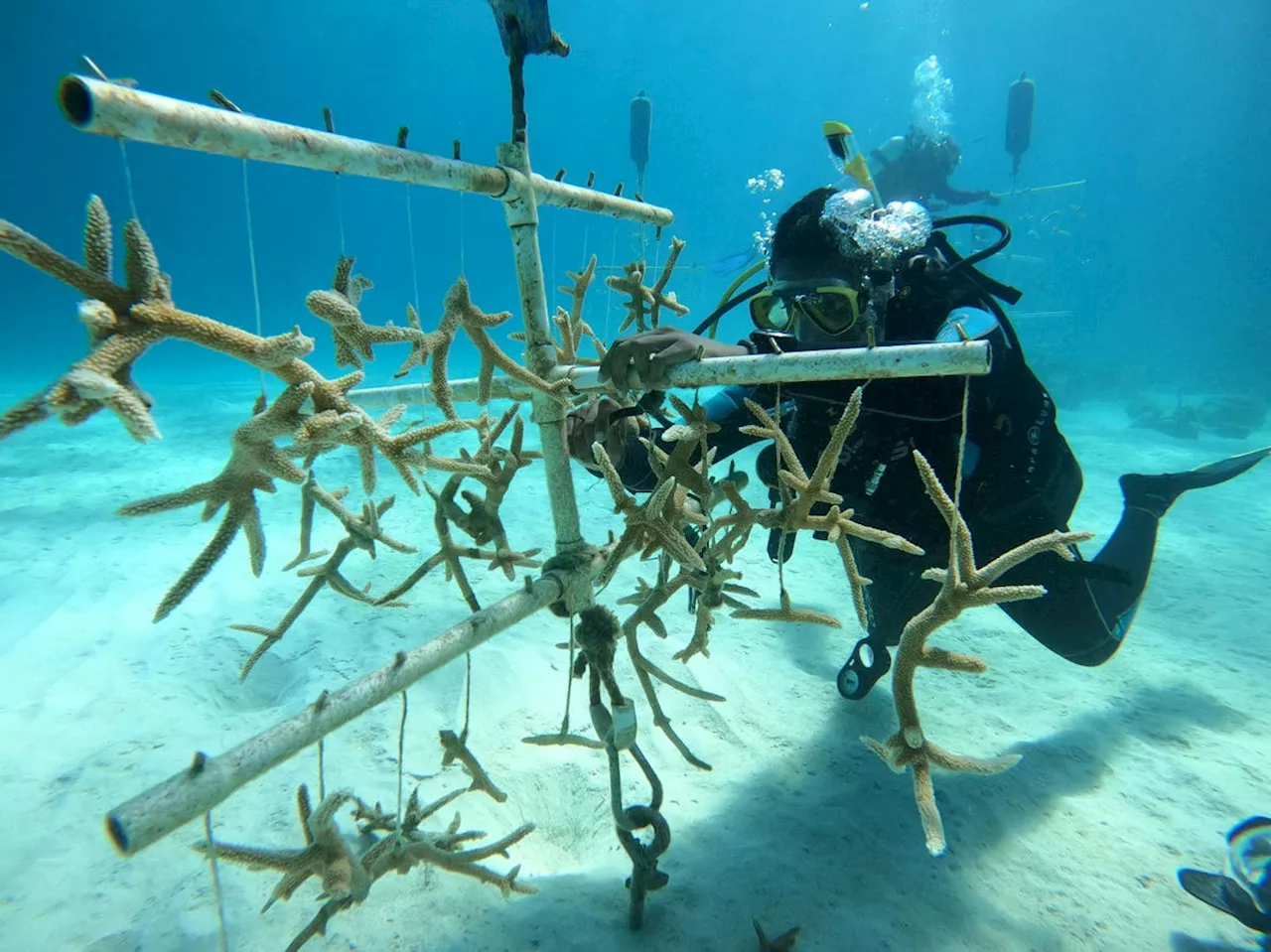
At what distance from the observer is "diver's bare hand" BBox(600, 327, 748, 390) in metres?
2.02

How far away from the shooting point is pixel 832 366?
1731mm

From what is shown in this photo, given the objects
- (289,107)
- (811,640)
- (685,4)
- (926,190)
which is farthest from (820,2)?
(811,640)

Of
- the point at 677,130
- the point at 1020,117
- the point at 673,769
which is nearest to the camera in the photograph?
the point at 673,769

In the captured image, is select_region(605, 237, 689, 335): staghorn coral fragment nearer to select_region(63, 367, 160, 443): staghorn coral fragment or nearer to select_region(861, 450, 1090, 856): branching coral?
select_region(861, 450, 1090, 856): branching coral

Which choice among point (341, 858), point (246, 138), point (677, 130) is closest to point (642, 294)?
point (246, 138)

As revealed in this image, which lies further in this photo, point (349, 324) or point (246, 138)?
point (349, 324)

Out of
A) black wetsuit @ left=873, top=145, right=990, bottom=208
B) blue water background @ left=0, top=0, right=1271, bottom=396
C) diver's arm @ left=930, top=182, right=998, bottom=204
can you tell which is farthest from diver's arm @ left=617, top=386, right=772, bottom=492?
Answer: blue water background @ left=0, top=0, right=1271, bottom=396

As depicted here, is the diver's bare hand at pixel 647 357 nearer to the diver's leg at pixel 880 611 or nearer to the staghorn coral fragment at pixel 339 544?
the staghorn coral fragment at pixel 339 544

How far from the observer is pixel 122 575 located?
540cm

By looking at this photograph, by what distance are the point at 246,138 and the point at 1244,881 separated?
4521mm

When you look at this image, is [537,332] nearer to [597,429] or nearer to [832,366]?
[597,429]

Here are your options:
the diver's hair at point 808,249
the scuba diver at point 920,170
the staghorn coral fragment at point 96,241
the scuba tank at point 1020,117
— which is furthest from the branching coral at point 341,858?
the scuba tank at point 1020,117

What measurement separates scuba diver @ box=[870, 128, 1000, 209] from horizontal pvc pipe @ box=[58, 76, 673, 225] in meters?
20.4

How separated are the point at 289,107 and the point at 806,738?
10747cm
